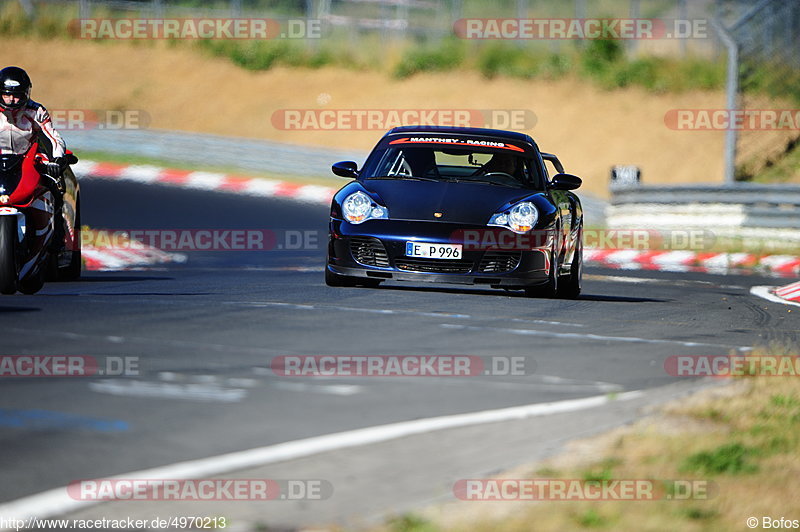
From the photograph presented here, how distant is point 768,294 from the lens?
576 inches

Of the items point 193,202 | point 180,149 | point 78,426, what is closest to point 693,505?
point 78,426

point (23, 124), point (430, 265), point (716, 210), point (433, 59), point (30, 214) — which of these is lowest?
point (430, 265)

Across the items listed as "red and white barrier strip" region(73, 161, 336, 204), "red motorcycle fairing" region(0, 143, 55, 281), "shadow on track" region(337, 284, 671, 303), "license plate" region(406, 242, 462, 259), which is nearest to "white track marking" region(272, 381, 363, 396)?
"red motorcycle fairing" region(0, 143, 55, 281)

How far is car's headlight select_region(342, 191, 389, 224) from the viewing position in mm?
11500

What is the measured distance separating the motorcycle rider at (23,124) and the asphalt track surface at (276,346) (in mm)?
980

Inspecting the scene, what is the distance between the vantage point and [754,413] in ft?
22.1

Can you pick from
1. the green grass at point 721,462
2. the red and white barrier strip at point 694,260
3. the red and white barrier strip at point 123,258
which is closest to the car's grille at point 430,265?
the red and white barrier strip at point 123,258

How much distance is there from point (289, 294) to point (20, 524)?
7298 mm

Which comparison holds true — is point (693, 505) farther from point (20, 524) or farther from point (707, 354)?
point (707, 354)

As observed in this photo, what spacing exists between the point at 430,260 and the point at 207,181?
54.3ft

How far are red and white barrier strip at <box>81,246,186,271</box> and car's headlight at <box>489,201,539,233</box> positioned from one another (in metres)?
5.80

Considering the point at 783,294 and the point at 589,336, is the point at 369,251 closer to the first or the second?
the point at 589,336

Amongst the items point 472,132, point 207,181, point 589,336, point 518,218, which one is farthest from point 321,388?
point 207,181

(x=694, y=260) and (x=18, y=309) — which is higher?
(x=18, y=309)
